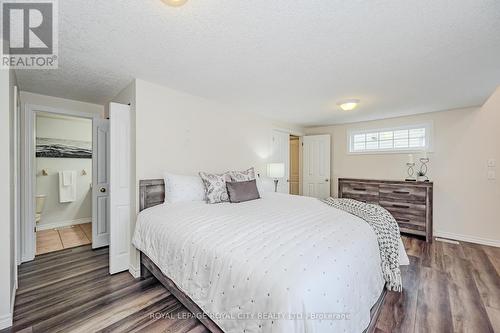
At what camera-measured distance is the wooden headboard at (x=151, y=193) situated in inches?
100.0

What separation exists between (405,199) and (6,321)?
5146 millimetres

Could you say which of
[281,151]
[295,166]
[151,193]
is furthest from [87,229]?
[295,166]

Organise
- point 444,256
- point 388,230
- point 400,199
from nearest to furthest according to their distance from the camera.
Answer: point 388,230 < point 444,256 < point 400,199

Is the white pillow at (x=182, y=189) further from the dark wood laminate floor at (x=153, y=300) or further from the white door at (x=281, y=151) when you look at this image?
the white door at (x=281, y=151)

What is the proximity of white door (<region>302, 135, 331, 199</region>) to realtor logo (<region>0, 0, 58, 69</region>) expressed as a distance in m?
4.73

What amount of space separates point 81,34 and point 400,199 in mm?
4855

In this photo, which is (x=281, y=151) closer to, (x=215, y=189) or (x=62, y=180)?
(x=215, y=189)

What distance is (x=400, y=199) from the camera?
3.89 m

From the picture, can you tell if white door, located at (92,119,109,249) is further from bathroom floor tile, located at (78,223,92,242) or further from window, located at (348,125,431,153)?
window, located at (348,125,431,153)

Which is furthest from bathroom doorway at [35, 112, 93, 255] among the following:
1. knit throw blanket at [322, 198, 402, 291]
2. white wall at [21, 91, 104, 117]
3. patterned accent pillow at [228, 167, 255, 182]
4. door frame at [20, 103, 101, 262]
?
knit throw blanket at [322, 198, 402, 291]

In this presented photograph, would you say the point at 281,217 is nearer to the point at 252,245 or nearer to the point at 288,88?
the point at 252,245

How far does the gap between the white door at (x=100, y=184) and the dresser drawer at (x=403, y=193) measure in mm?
4771

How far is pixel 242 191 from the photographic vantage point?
2.82m

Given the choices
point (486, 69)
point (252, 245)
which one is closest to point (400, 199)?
point (486, 69)
